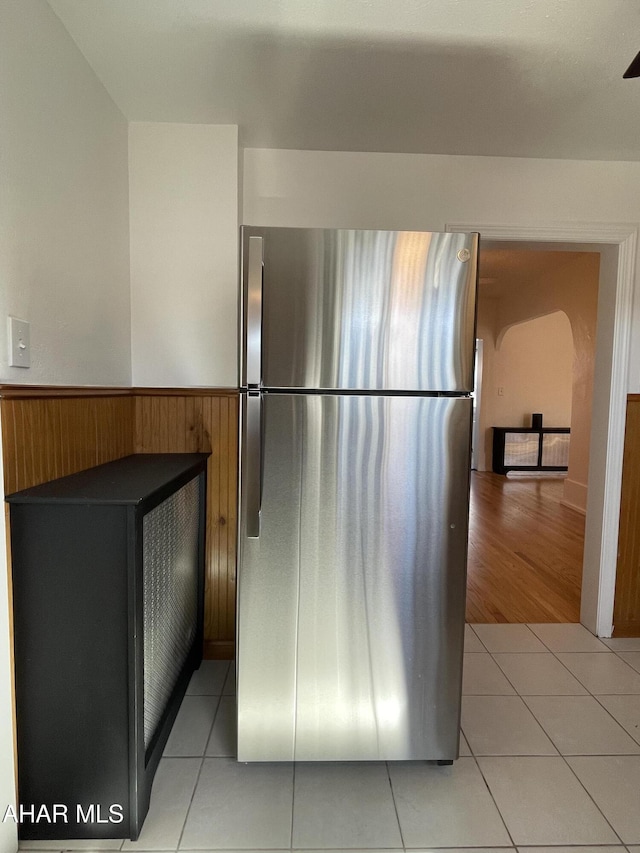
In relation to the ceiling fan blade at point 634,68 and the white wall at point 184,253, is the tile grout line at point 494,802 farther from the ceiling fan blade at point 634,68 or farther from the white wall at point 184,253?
the ceiling fan blade at point 634,68

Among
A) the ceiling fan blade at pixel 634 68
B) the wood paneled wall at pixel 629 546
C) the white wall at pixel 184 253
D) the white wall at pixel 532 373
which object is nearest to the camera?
the ceiling fan blade at pixel 634 68

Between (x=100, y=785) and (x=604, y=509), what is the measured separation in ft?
7.80

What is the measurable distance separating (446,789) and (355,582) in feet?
2.34

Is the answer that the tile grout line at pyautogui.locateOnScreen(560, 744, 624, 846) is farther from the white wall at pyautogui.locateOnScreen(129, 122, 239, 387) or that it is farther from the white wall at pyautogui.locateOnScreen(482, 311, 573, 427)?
the white wall at pyautogui.locateOnScreen(482, 311, 573, 427)

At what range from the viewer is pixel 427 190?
2254 millimetres

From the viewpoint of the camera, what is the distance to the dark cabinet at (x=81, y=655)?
119cm

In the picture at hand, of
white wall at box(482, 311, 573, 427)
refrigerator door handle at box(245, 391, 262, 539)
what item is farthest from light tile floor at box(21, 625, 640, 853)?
white wall at box(482, 311, 573, 427)

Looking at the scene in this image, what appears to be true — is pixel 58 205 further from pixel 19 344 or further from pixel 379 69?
pixel 379 69

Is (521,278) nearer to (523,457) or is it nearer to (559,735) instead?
(523,457)

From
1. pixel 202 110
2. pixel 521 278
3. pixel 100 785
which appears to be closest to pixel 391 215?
pixel 202 110

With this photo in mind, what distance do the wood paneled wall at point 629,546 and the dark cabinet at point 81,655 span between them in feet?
7.47

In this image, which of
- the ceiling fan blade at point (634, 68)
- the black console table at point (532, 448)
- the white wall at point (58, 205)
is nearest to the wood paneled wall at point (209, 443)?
the white wall at point (58, 205)

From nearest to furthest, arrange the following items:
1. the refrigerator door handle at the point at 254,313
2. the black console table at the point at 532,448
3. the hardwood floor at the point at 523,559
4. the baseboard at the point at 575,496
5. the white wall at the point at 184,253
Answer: the refrigerator door handle at the point at 254,313 → the white wall at the point at 184,253 → the hardwood floor at the point at 523,559 → the baseboard at the point at 575,496 → the black console table at the point at 532,448

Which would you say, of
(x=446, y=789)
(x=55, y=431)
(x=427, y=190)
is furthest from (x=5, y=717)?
(x=427, y=190)
